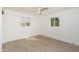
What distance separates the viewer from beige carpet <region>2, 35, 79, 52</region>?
1.88 metres

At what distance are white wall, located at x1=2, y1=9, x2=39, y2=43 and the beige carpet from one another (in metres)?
0.11

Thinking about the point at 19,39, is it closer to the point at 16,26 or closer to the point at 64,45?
the point at 16,26

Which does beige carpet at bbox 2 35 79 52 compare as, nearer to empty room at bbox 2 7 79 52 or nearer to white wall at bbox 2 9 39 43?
empty room at bbox 2 7 79 52

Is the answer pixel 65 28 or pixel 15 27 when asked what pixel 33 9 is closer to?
pixel 15 27

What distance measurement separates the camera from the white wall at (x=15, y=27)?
1813 millimetres

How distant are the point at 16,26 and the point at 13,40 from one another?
1.00ft

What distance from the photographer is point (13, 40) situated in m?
1.92

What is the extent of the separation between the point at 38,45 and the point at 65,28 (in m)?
0.75

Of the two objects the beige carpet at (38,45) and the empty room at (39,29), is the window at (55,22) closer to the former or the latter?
the empty room at (39,29)

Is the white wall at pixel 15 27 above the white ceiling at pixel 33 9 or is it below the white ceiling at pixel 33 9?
below

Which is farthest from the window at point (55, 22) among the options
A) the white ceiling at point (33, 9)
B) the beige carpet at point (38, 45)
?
the beige carpet at point (38, 45)
